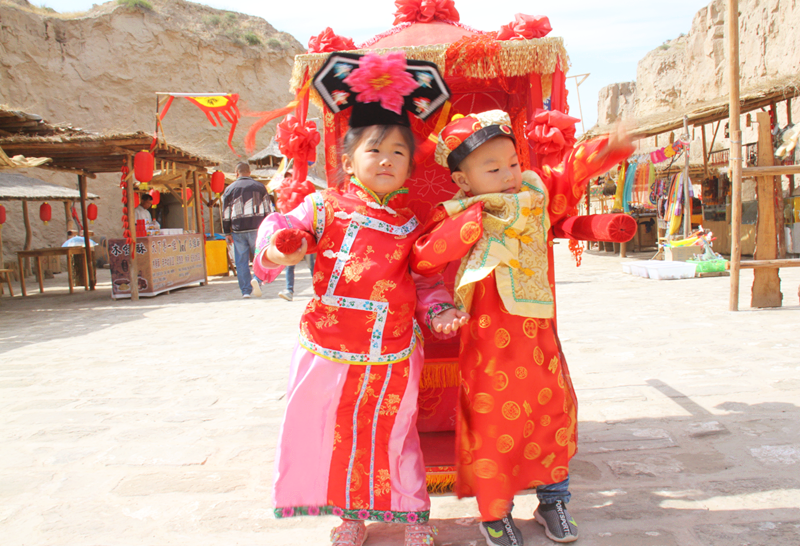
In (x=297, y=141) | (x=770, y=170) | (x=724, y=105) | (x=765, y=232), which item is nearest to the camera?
(x=297, y=141)

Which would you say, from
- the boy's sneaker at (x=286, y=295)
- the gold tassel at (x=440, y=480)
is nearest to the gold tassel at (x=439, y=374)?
the gold tassel at (x=440, y=480)

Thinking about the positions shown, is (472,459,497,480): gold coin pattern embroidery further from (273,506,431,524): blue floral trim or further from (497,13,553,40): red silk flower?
(497,13,553,40): red silk flower

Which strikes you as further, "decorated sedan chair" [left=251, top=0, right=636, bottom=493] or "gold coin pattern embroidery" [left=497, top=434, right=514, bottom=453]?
"decorated sedan chair" [left=251, top=0, right=636, bottom=493]

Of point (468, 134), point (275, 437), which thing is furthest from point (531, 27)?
point (275, 437)

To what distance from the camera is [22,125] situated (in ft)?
29.2

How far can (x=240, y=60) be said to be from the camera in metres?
23.9

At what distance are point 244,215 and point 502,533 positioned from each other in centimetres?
695

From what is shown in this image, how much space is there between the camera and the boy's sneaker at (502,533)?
1.67m

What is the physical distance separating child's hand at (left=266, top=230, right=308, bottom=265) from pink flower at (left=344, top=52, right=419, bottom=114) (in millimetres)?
548

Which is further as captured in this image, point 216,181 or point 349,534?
point 216,181

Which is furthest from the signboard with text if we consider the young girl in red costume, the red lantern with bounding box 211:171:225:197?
the young girl in red costume

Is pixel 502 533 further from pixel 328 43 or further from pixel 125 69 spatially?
pixel 125 69

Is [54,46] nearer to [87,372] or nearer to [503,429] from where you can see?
[87,372]

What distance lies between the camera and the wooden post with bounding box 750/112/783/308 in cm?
534
